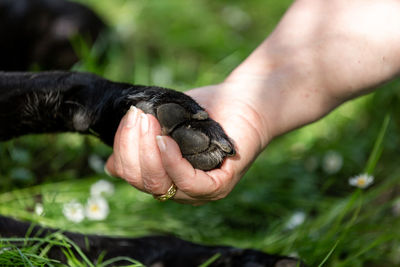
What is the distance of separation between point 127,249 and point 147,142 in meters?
0.63

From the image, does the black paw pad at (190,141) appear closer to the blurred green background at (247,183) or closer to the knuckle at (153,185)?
the knuckle at (153,185)

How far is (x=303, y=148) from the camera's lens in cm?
292

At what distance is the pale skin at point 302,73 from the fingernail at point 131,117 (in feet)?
0.57

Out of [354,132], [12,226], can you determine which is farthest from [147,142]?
[354,132]

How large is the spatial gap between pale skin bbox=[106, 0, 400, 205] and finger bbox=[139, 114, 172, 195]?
8 centimetres

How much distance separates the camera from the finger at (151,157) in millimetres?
1334

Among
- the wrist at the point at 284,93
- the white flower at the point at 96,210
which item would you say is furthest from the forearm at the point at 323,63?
the white flower at the point at 96,210

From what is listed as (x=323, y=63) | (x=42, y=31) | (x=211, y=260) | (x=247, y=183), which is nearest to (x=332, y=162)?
(x=247, y=183)

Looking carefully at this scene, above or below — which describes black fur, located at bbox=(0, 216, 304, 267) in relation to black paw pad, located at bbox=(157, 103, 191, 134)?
below

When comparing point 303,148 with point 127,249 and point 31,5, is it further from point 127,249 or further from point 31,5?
point 31,5

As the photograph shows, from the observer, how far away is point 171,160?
131 centimetres

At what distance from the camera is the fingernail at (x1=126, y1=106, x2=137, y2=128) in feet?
4.46

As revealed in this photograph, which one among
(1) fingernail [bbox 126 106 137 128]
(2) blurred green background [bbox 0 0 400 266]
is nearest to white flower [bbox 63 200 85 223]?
(2) blurred green background [bbox 0 0 400 266]

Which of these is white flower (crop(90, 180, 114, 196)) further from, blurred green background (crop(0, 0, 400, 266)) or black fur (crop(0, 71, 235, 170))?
black fur (crop(0, 71, 235, 170))
